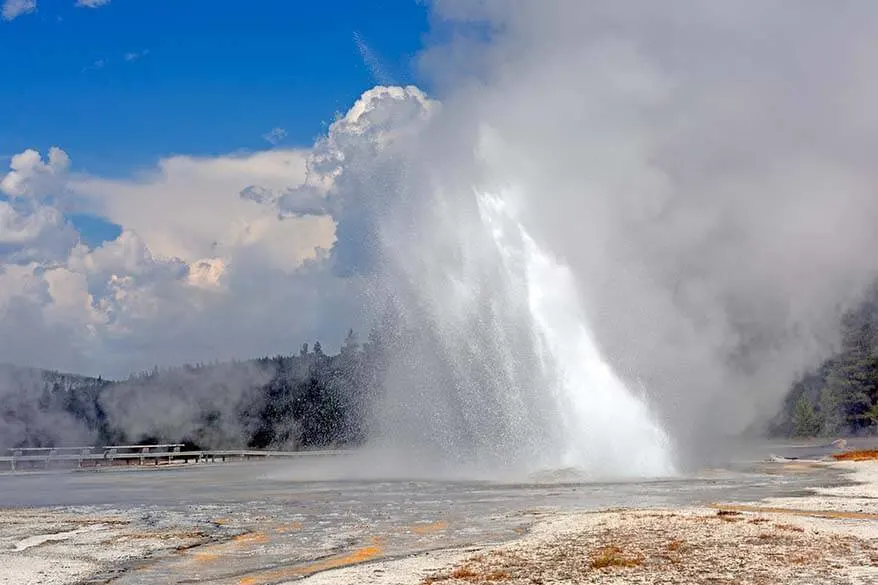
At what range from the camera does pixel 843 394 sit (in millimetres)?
84875

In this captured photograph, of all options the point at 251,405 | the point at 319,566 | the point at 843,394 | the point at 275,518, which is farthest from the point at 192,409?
the point at 319,566

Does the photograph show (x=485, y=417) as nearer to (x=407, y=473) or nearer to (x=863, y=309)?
(x=407, y=473)

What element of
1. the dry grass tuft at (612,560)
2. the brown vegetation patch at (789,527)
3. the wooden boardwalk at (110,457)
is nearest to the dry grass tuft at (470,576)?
the dry grass tuft at (612,560)

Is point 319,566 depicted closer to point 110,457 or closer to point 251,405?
point 110,457

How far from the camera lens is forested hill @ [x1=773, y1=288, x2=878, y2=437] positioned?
83500 millimetres

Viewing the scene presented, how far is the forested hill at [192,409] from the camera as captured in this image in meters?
86.6

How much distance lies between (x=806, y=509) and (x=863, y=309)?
76.1 metres

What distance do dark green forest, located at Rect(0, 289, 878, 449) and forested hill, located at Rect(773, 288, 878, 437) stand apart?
9 cm

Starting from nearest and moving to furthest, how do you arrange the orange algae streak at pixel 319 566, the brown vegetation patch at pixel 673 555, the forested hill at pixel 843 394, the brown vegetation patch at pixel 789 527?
the brown vegetation patch at pixel 673 555 → the orange algae streak at pixel 319 566 → the brown vegetation patch at pixel 789 527 → the forested hill at pixel 843 394

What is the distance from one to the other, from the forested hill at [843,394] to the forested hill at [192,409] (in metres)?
35.7

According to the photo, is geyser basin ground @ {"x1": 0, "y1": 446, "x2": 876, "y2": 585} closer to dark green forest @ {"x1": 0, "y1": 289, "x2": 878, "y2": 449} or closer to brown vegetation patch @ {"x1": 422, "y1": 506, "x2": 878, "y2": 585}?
brown vegetation patch @ {"x1": 422, "y1": 506, "x2": 878, "y2": 585}

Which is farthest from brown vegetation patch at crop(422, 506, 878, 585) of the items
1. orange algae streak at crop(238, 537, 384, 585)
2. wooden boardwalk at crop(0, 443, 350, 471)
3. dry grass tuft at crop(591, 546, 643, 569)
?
wooden boardwalk at crop(0, 443, 350, 471)

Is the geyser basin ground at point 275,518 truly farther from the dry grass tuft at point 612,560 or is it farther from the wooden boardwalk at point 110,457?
the wooden boardwalk at point 110,457

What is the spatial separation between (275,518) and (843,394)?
70.2 m
